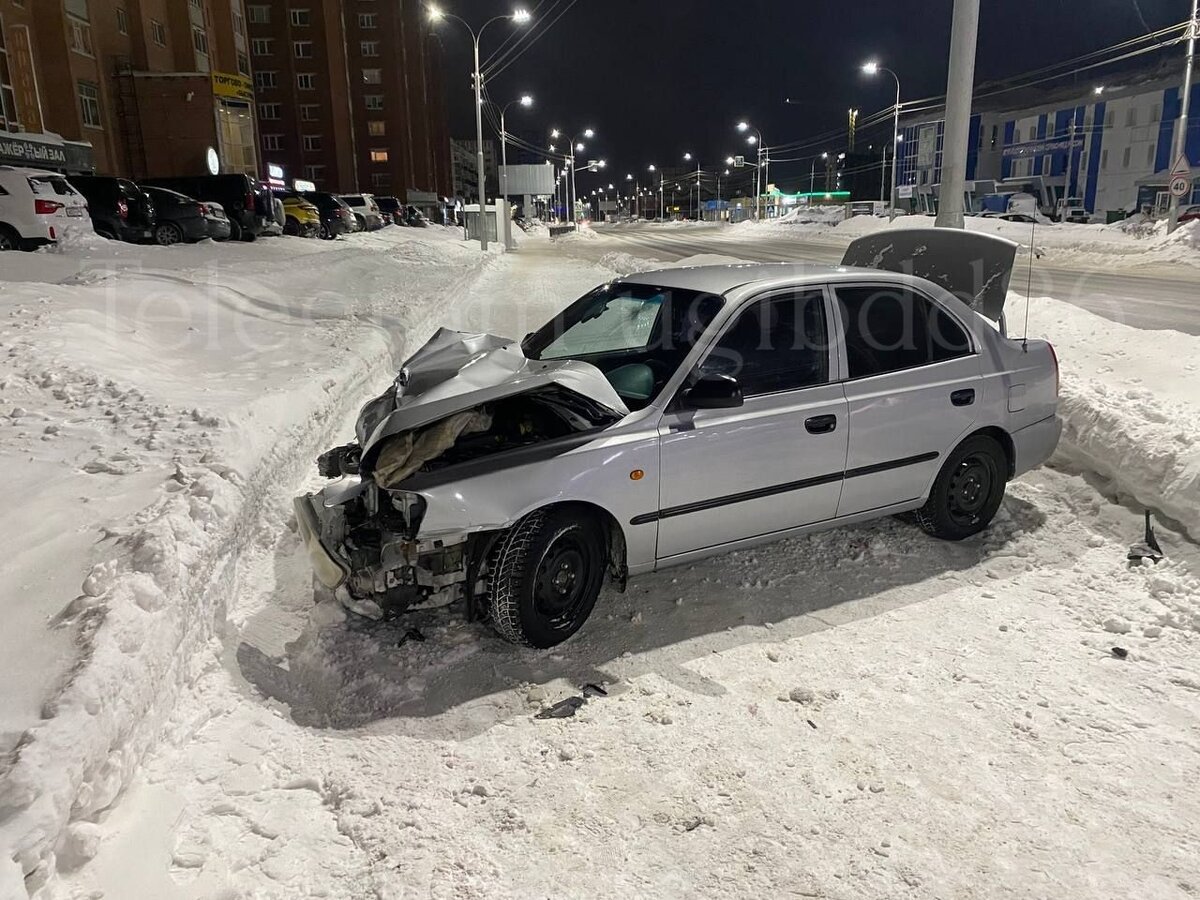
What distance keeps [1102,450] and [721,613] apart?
354 cm

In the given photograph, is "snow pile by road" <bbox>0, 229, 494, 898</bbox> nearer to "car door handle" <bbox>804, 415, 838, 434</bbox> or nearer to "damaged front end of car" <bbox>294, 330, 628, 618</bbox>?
"damaged front end of car" <bbox>294, 330, 628, 618</bbox>

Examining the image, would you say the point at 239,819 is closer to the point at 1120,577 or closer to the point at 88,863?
the point at 88,863

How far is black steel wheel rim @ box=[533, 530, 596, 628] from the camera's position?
385 cm

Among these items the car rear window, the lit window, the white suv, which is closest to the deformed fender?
the white suv

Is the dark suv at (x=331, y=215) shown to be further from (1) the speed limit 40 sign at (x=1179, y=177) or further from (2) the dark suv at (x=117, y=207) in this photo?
(1) the speed limit 40 sign at (x=1179, y=177)

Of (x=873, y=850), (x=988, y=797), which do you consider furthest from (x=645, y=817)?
(x=988, y=797)

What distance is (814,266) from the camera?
5.15m

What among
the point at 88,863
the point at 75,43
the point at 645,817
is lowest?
the point at 645,817

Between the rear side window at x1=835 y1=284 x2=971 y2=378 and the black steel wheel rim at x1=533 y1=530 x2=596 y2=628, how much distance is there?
1817 mm

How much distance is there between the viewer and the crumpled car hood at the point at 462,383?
12.8 ft

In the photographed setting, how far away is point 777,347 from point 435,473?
6.37 ft

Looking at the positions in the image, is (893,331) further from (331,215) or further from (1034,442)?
(331,215)

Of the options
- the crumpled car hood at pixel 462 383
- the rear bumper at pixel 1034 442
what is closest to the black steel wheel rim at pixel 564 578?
the crumpled car hood at pixel 462 383

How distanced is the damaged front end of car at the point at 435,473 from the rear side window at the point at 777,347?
707 mm
